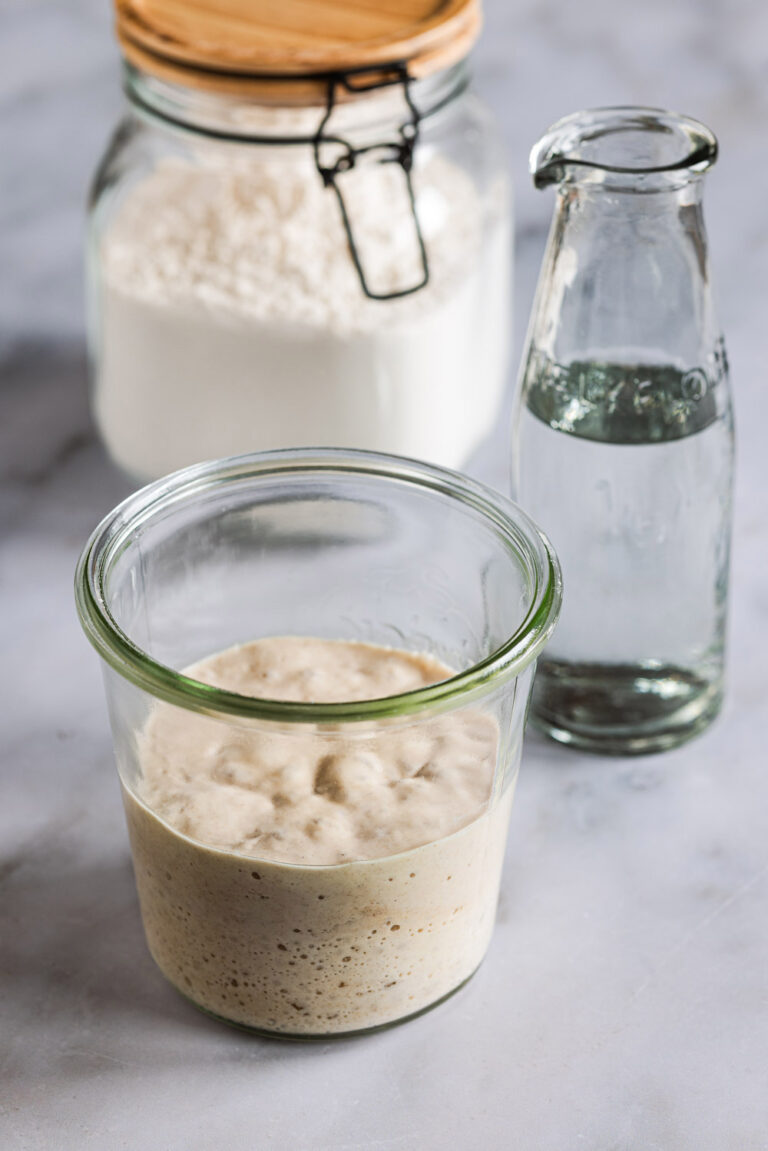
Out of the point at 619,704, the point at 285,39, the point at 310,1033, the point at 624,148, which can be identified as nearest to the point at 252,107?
the point at 285,39

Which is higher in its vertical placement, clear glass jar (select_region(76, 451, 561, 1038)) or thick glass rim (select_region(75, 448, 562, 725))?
thick glass rim (select_region(75, 448, 562, 725))

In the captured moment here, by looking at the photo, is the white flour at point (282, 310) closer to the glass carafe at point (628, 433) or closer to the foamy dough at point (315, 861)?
the glass carafe at point (628, 433)

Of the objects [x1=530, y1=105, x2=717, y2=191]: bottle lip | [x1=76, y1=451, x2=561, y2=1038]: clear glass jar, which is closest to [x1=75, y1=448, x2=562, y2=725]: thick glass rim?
[x1=76, y1=451, x2=561, y2=1038]: clear glass jar

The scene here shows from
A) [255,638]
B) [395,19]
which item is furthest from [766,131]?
[255,638]

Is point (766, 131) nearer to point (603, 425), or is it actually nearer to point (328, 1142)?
point (603, 425)

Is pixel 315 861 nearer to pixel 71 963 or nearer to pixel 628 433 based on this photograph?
pixel 71 963

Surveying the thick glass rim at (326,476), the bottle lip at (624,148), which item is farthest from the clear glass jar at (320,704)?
the bottle lip at (624,148)

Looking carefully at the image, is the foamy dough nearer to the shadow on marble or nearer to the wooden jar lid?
the shadow on marble
